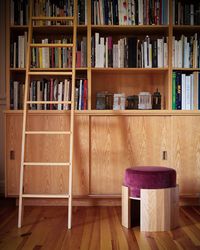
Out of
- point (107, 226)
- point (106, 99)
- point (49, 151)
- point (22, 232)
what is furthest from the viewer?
point (106, 99)

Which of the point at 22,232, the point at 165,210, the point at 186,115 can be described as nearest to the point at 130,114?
the point at 186,115

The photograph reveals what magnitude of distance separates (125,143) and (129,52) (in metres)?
0.87

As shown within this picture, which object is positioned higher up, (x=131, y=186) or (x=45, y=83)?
(x=45, y=83)

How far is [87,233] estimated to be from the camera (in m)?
2.38

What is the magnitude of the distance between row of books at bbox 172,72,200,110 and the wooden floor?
3.21ft

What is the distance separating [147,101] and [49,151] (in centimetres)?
104

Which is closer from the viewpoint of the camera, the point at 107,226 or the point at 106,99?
the point at 107,226

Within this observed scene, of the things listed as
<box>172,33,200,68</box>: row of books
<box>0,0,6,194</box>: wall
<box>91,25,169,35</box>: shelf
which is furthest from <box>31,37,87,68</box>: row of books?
<box>172,33,200,68</box>: row of books

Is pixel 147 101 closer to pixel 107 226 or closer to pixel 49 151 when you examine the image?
pixel 49 151

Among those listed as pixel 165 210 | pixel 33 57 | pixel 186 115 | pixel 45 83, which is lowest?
pixel 165 210

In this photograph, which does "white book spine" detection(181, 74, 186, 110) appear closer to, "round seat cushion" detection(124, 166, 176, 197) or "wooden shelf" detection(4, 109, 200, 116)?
"wooden shelf" detection(4, 109, 200, 116)

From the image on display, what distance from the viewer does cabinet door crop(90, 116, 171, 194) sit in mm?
3152

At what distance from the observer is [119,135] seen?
3.15m

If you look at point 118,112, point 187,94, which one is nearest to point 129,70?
point 118,112
